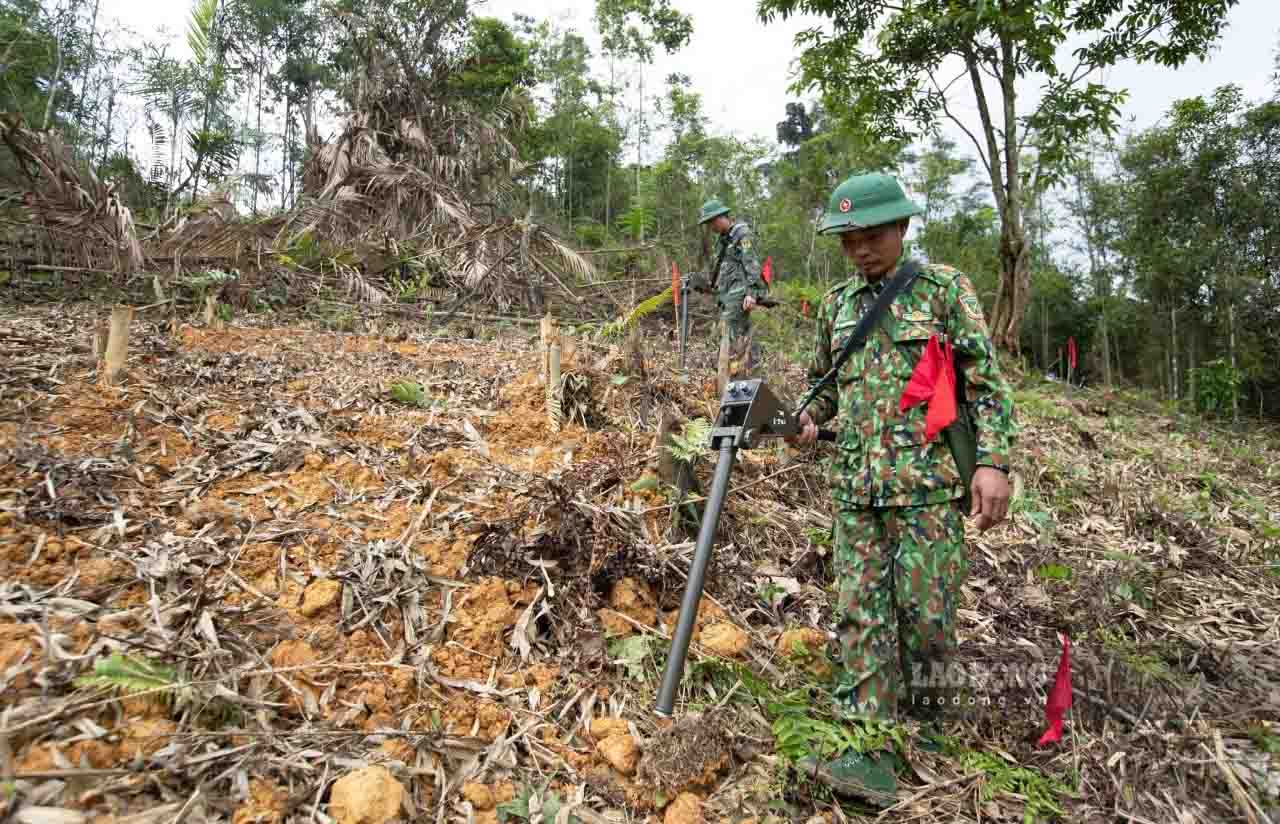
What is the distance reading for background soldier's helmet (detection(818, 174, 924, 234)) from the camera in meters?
1.97

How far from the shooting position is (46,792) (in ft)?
4.49

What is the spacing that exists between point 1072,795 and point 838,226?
176 cm

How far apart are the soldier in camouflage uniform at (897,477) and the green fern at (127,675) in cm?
179

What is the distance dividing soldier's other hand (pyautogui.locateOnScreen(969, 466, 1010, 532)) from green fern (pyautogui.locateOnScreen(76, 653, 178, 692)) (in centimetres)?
212

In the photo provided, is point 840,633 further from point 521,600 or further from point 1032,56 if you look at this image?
point 1032,56

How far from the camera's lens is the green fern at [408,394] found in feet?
13.0

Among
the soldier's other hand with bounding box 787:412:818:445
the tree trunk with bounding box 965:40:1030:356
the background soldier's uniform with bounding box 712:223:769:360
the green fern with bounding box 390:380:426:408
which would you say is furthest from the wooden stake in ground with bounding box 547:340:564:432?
the tree trunk with bounding box 965:40:1030:356

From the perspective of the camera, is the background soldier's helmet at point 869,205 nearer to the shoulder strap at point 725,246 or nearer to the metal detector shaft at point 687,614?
the metal detector shaft at point 687,614

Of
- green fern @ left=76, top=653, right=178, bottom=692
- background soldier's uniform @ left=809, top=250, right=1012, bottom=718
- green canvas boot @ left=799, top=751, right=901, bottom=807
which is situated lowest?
green canvas boot @ left=799, top=751, right=901, bottom=807

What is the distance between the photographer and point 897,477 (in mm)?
1976

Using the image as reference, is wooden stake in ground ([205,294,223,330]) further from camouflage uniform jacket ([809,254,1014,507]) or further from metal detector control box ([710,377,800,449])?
camouflage uniform jacket ([809,254,1014,507])

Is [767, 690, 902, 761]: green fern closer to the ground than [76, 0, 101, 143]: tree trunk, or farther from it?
closer to the ground

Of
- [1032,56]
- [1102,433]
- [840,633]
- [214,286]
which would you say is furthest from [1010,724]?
[1032,56]

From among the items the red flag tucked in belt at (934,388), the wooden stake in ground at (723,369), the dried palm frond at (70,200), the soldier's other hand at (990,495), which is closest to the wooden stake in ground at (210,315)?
the dried palm frond at (70,200)
